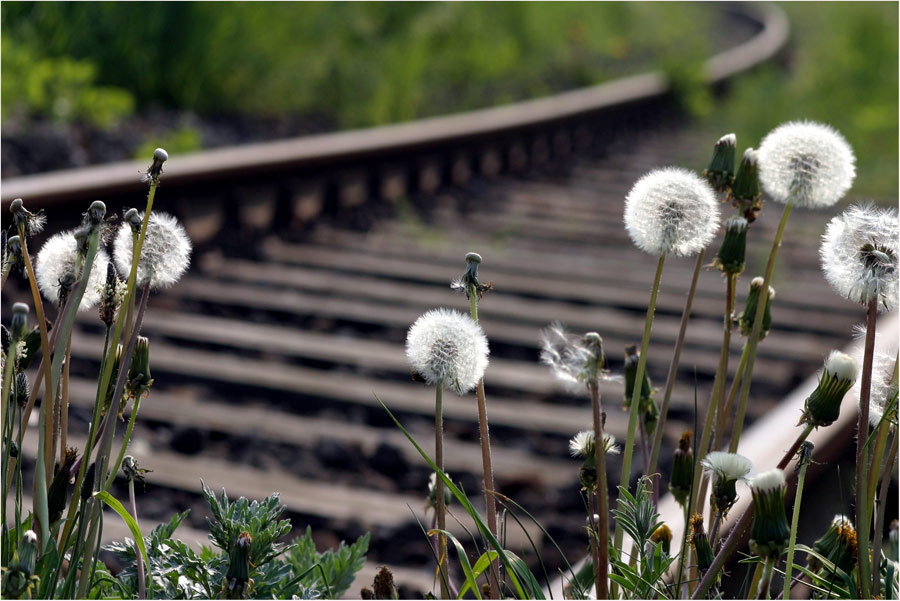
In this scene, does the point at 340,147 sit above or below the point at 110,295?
above

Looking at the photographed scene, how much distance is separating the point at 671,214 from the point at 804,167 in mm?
188

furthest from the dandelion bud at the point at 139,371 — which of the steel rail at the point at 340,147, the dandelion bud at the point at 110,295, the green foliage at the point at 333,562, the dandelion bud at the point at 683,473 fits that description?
the steel rail at the point at 340,147

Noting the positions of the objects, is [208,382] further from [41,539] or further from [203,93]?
[203,93]

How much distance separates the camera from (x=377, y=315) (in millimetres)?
4387

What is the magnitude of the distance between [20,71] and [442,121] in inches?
115

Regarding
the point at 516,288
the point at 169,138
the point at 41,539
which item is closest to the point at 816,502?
the point at 41,539

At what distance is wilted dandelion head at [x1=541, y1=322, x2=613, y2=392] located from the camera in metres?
1.04

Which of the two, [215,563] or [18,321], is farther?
[215,563]

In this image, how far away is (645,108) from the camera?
33.4 ft

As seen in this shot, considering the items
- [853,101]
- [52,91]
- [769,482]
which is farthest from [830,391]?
[853,101]

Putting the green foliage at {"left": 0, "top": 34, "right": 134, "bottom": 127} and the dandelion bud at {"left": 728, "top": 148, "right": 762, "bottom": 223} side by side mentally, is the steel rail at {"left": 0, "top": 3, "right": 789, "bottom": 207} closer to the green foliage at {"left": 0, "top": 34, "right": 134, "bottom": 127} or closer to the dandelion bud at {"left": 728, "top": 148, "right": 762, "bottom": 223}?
the green foliage at {"left": 0, "top": 34, "right": 134, "bottom": 127}

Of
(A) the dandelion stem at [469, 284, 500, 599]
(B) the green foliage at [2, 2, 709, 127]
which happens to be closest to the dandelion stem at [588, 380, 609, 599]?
(A) the dandelion stem at [469, 284, 500, 599]

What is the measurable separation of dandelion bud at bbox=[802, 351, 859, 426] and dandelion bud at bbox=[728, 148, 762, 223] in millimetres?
243

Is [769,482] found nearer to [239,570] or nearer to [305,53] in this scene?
[239,570]
